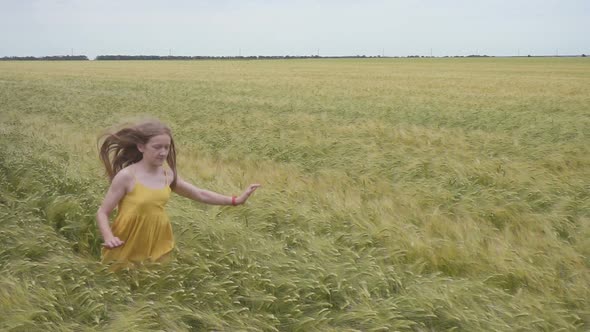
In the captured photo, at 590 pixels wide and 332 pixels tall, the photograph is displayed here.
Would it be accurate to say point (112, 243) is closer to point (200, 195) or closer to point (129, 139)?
point (129, 139)

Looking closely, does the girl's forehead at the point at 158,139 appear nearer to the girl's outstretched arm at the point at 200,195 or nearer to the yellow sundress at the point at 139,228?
the yellow sundress at the point at 139,228

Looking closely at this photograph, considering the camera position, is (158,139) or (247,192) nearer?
(158,139)

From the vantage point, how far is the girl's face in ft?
10.2

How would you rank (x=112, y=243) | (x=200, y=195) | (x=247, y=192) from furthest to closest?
(x=200, y=195), (x=247, y=192), (x=112, y=243)

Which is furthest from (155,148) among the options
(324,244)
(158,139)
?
(324,244)

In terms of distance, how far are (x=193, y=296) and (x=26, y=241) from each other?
3.62 ft

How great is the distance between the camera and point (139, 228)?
3.09 metres

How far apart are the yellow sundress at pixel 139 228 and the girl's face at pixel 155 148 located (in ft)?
0.54

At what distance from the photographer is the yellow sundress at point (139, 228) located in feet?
10.1

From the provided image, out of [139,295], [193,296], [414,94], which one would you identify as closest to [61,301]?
[139,295]

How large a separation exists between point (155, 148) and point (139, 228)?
1.55 feet

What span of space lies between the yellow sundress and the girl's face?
0.16 metres

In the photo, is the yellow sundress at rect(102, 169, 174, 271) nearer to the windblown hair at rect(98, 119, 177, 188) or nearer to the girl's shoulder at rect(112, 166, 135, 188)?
the girl's shoulder at rect(112, 166, 135, 188)


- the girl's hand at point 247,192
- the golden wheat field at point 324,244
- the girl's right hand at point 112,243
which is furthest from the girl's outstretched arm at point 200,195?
the girl's right hand at point 112,243
